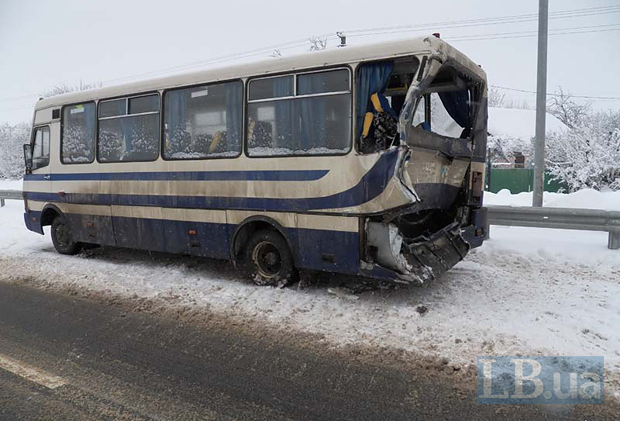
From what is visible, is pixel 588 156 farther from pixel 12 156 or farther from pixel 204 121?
pixel 12 156

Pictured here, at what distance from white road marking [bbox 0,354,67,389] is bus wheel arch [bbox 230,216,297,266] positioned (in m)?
2.89

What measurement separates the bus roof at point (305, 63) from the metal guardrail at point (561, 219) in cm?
290

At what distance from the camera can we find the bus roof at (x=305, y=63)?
199 inches

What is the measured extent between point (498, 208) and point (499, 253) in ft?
3.36

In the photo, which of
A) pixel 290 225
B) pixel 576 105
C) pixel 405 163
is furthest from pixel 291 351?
pixel 576 105

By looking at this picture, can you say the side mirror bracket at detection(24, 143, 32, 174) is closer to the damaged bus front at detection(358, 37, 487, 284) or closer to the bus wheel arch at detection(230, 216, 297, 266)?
the bus wheel arch at detection(230, 216, 297, 266)

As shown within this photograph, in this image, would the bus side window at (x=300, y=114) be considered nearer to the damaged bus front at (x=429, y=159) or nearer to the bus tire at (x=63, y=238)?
the damaged bus front at (x=429, y=159)

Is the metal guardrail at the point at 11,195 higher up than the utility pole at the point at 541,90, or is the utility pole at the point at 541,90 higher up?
the utility pole at the point at 541,90

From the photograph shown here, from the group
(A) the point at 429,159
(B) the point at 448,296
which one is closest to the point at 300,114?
(A) the point at 429,159

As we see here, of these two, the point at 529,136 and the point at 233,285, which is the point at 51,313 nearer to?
the point at 233,285

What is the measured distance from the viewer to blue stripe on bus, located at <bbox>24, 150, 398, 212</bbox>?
17.0ft

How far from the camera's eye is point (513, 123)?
34094 millimetres

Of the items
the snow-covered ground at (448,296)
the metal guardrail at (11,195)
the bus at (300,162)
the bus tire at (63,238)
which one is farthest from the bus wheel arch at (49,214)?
the metal guardrail at (11,195)

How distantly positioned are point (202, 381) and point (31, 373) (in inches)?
60.2
